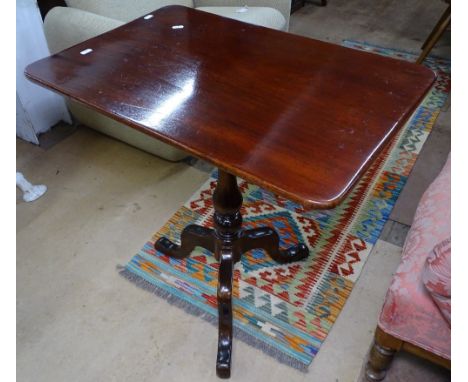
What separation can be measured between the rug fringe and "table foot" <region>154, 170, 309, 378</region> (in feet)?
0.23

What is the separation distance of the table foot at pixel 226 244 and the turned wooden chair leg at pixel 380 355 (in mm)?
374

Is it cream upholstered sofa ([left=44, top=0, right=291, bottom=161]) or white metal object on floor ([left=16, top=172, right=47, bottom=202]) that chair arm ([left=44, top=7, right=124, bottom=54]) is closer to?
cream upholstered sofa ([left=44, top=0, right=291, bottom=161])

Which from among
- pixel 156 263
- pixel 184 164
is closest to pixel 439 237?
pixel 156 263

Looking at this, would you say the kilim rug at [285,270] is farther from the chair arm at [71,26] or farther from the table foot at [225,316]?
the chair arm at [71,26]

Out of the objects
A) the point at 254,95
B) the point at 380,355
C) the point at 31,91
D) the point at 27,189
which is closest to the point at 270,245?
the point at 380,355

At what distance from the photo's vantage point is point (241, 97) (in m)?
0.89

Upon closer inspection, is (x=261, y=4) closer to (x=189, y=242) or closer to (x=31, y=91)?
(x=31, y=91)

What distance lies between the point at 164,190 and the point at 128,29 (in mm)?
681

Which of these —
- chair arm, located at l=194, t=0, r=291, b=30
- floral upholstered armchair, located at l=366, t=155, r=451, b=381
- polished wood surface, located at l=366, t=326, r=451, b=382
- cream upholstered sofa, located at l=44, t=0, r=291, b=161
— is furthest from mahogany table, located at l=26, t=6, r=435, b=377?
chair arm, located at l=194, t=0, r=291, b=30

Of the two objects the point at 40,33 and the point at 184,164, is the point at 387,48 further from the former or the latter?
the point at 40,33

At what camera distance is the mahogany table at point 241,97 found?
0.72m

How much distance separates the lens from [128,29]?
1.17 m

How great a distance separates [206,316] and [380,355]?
1.66 feet

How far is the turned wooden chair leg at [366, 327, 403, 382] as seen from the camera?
3.22 ft
